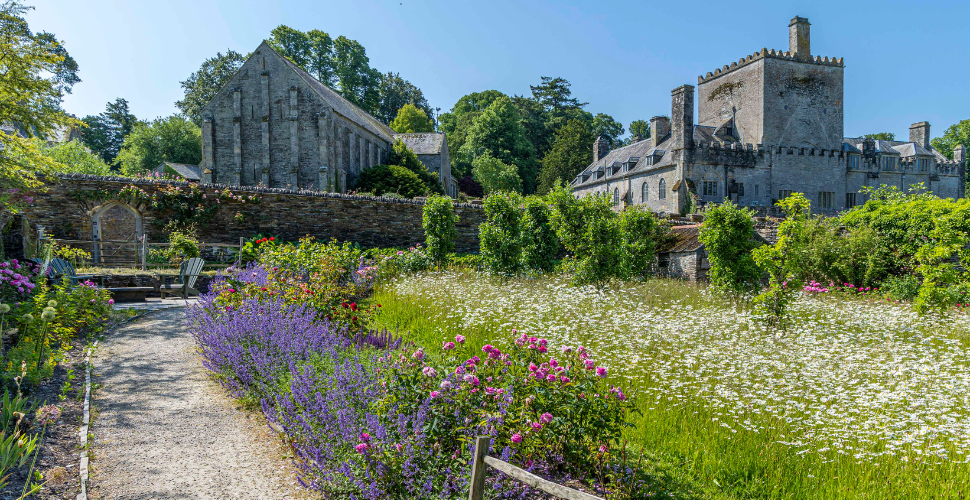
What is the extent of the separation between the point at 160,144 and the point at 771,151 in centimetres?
4988

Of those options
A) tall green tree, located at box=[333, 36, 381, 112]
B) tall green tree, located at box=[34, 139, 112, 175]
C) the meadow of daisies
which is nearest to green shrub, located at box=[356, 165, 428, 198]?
tall green tree, located at box=[34, 139, 112, 175]

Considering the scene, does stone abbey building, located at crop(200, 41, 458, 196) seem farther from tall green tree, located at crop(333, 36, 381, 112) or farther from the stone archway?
tall green tree, located at crop(333, 36, 381, 112)

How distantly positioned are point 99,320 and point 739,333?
34.6 feet

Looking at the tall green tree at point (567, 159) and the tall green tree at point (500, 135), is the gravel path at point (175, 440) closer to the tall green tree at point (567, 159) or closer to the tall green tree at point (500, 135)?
the tall green tree at point (500, 135)

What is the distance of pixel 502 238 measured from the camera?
50.3ft

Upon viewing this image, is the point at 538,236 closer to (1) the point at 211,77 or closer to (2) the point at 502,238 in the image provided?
(2) the point at 502,238

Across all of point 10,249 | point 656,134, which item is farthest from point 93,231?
point 656,134

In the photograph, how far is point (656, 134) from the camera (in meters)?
40.8

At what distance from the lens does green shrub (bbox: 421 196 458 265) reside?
635 inches

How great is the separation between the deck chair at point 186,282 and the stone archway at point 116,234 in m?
3.14

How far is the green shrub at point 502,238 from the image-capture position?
1531cm

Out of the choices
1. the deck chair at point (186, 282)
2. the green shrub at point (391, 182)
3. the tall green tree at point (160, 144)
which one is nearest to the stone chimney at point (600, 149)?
the green shrub at point (391, 182)

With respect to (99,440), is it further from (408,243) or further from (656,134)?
(656,134)

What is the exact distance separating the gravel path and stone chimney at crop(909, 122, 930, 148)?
5576 cm
